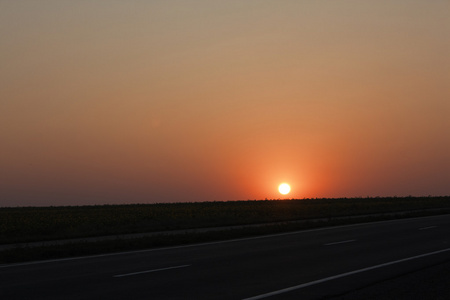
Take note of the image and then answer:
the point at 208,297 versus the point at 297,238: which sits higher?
the point at 297,238

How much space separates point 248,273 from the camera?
44.2 ft

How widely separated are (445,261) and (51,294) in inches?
418

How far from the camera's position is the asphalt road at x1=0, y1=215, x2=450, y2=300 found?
428 inches

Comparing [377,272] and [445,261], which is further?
[445,261]

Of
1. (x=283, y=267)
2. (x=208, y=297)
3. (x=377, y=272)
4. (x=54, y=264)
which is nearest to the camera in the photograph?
(x=208, y=297)

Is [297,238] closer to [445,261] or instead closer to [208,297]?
[445,261]

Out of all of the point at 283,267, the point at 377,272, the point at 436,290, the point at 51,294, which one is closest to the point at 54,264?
the point at 51,294

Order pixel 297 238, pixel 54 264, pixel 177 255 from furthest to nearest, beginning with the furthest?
1. pixel 297 238
2. pixel 177 255
3. pixel 54 264

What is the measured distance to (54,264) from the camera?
15539mm

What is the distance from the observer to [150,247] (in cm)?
2042

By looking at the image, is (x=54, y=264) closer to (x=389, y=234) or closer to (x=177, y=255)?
(x=177, y=255)

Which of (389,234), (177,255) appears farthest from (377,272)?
(389,234)

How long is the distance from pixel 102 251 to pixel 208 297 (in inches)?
364

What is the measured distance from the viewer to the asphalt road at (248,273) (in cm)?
1088
